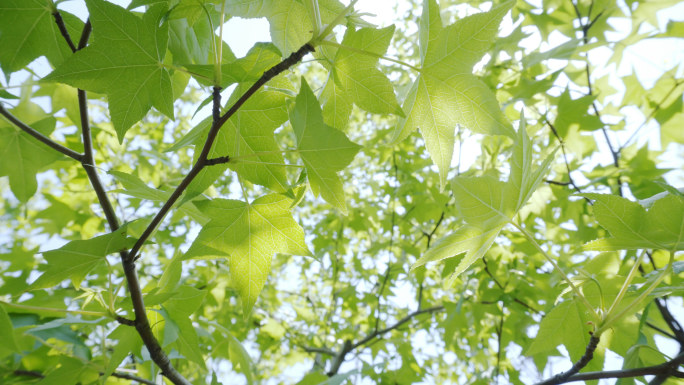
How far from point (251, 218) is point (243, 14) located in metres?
0.37

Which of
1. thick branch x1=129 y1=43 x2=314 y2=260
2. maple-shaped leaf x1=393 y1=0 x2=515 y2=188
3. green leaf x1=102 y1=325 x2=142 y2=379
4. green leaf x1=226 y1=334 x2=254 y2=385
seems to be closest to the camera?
thick branch x1=129 y1=43 x2=314 y2=260

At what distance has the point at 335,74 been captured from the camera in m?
0.70

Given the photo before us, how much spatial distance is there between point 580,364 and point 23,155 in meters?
1.39

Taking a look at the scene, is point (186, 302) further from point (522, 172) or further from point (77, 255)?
point (522, 172)

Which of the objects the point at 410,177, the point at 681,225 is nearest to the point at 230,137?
the point at 681,225

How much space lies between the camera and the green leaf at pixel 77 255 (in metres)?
0.69

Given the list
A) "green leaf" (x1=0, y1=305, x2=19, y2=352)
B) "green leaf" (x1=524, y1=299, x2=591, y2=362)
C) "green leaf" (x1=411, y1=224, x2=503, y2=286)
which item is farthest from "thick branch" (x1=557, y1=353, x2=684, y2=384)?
"green leaf" (x1=0, y1=305, x2=19, y2=352)

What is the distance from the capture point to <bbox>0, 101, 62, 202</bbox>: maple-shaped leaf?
1.05 metres

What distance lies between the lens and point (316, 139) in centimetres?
61

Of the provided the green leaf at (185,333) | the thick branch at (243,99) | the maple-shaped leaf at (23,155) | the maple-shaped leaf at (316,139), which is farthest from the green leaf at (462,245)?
the maple-shaped leaf at (23,155)

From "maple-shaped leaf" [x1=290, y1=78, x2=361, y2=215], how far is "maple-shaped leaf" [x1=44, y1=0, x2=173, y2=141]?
0.25 meters

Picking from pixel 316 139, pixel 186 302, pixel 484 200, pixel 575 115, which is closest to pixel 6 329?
pixel 186 302

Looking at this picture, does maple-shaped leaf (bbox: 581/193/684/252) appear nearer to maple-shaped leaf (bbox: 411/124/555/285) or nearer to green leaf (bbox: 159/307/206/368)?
maple-shaped leaf (bbox: 411/124/555/285)

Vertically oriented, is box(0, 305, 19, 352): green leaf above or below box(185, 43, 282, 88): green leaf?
below
